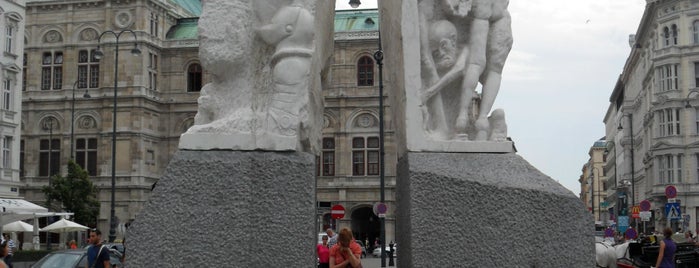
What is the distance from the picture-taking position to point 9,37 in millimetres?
43375

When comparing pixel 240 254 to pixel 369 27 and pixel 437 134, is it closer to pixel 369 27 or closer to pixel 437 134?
pixel 437 134

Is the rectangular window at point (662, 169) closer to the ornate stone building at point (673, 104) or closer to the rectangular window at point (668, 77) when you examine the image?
the ornate stone building at point (673, 104)

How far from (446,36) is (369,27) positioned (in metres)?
54.6

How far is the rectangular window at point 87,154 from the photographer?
61.4 meters

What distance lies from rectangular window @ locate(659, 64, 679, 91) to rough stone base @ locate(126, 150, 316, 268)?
53028mm

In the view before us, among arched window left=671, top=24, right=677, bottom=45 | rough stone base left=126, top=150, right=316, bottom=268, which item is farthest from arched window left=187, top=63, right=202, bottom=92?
rough stone base left=126, top=150, right=316, bottom=268

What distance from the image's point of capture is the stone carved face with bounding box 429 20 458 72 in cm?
737

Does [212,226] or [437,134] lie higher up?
[437,134]

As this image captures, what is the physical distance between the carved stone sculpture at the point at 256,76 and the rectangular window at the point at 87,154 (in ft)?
185

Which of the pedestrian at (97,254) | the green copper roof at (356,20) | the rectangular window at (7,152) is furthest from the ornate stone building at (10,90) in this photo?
the pedestrian at (97,254)

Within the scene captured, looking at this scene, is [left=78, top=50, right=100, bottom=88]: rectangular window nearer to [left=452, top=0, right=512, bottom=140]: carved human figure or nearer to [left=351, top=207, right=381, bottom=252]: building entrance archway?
[left=351, top=207, right=381, bottom=252]: building entrance archway

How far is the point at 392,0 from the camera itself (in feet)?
25.7

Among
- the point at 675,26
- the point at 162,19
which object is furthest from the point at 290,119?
the point at 162,19

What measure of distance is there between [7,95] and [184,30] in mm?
21748
